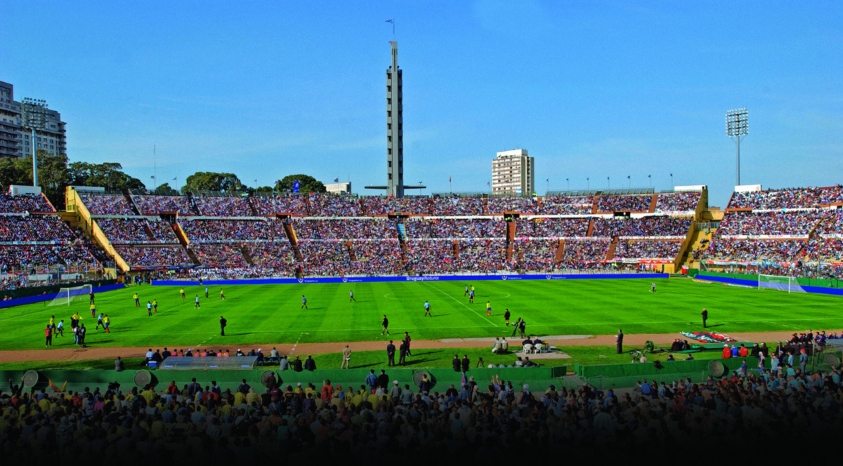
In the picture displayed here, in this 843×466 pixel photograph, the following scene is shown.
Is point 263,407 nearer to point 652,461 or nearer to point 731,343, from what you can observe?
point 652,461

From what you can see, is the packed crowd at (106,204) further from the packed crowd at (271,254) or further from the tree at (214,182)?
the tree at (214,182)

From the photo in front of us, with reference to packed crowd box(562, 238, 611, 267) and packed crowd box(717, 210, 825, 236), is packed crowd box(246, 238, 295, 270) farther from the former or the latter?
packed crowd box(717, 210, 825, 236)

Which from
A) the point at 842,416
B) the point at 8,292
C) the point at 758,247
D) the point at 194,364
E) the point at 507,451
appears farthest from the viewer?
the point at 758,247

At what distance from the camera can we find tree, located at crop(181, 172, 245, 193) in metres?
143

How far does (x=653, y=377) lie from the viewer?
20.7 metres

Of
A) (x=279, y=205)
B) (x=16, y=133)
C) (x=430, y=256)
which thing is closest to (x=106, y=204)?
(x=279, y=205)

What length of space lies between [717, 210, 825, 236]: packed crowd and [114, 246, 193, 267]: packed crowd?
6843 cm

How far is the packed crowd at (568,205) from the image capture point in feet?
304

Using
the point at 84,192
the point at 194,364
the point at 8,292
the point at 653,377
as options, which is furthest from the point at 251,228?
the point at 653,377

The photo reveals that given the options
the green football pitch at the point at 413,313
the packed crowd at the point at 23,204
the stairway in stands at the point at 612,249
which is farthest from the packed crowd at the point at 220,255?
the stairway in stands at the point at 612,249

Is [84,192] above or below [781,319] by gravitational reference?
above

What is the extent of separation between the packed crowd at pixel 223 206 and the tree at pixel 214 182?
2122 inches

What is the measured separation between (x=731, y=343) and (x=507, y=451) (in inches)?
860

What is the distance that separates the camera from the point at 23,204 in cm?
7219
